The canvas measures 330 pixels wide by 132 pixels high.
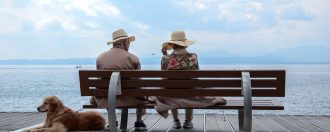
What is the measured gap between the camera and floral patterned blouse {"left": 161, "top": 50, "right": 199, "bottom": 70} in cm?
630

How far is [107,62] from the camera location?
634 cm

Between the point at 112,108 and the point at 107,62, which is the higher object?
the point at 107,62

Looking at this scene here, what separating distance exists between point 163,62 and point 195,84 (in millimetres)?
814

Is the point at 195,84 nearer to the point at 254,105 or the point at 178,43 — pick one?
the point at 254,105

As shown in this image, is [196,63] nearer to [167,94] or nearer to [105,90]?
[167,94]

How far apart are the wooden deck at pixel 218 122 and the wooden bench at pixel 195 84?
1.16 metres

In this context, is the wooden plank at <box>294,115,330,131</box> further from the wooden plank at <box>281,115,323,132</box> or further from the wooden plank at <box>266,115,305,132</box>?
the wooden plank at <box>266,115,305,132</box>

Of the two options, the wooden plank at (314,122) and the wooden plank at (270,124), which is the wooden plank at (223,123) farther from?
the wooden plank at (314,122)

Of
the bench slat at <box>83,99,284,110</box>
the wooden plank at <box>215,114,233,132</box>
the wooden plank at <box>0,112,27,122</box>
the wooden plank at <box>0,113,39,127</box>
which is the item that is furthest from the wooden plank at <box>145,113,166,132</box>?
the wooden plank at <box>0,112,27,122</box>

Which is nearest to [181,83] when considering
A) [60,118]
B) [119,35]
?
[119,35]

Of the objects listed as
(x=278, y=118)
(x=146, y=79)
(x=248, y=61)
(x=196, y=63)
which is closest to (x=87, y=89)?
(x=146, y=79)

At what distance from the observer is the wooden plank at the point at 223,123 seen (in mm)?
7094

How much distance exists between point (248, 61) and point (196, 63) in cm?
16568

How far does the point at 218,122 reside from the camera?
310 inches
